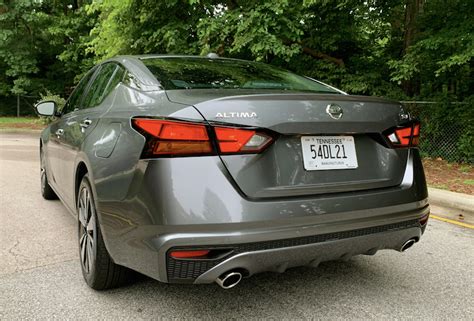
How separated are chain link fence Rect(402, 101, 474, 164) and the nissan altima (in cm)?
678

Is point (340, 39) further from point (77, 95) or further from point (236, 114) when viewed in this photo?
point (236, 114)

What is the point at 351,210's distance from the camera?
2.29 meters

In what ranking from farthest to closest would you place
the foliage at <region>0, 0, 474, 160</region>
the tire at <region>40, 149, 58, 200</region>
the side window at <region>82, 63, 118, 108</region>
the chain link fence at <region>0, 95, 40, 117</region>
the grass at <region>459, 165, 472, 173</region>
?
the chain link fence at <region>0, 95, 40, 117</region> < the foliage at <region>0, 0, 474, 160</region> < the grass at <region>459, 165, 472, 173</region> < the tire at <region>40, 149, 58, 200</region> < the side window at <region>82, 63, 118, 108</region>

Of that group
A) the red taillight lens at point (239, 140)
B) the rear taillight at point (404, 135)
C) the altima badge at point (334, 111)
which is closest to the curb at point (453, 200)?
the rear taillight at point (404, 135)

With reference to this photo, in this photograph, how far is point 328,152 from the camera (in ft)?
7.56

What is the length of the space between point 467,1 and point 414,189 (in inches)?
292

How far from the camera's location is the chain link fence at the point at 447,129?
8.62 m

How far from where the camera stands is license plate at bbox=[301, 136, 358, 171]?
225 cm

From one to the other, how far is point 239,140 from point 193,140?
22 cm

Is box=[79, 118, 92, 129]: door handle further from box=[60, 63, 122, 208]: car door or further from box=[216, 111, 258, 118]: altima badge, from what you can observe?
box=[216, 111, 258, 118]: altima badge

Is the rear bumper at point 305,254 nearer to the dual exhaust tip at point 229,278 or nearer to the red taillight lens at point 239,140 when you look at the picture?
the dual exhaust tip at point 229,278

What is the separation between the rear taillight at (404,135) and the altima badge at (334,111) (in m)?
0.38

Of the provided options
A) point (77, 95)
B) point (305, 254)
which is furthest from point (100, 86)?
point (305, 254)

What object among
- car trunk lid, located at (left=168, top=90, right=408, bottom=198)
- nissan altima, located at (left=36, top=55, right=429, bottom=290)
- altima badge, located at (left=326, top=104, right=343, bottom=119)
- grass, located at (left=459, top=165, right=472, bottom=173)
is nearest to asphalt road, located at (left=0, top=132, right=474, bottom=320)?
nissan altima, located at (left=36, top=55, right=429, bottom=290)
